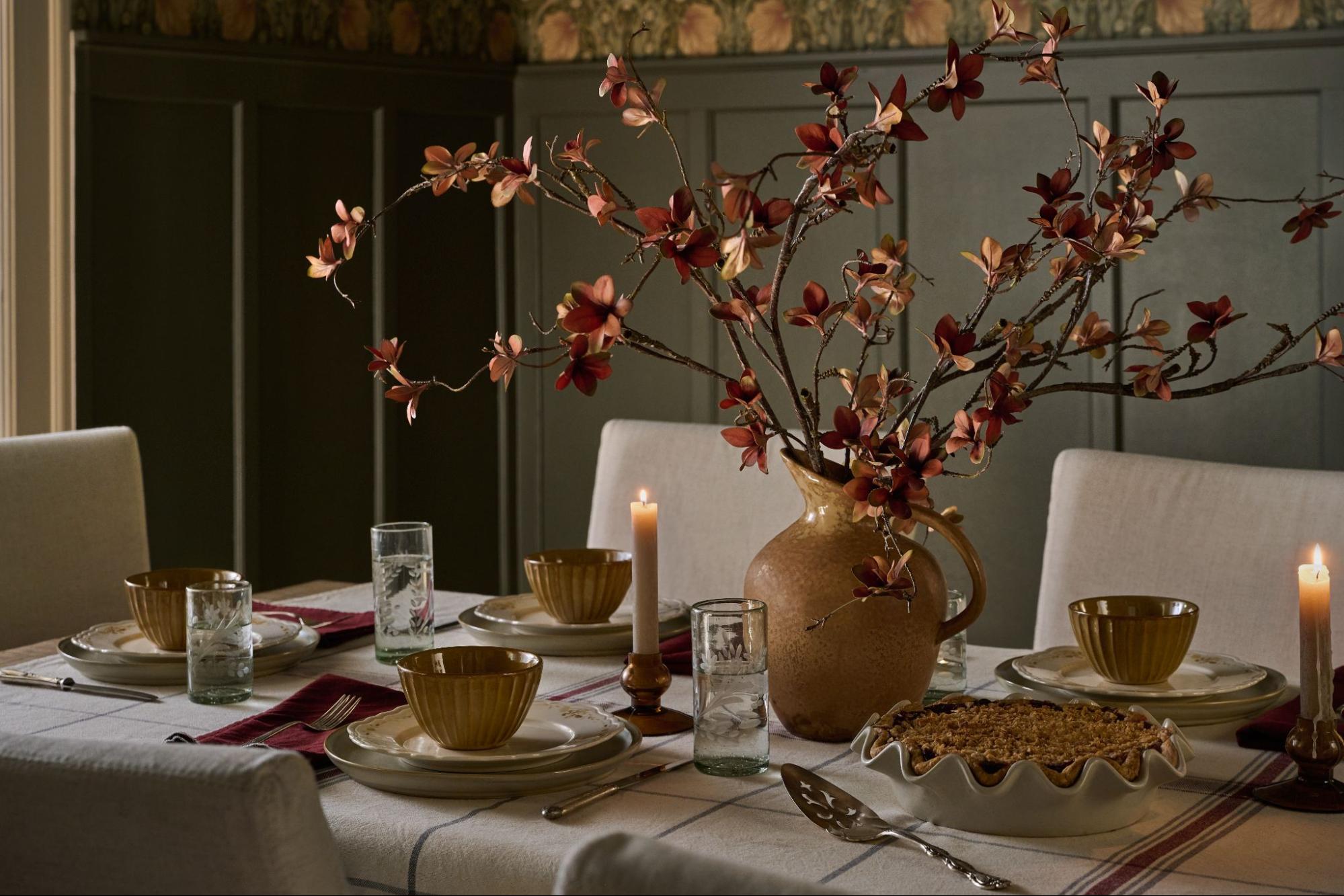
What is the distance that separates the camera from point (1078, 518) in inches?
74.2

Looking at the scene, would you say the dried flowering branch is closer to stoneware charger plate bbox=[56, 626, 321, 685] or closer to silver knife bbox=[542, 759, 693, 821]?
silver knife bbox=[542, 759, 693, 821]

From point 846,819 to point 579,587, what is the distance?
680 mm

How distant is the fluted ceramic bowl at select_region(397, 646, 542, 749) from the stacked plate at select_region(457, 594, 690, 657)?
0.42 meters

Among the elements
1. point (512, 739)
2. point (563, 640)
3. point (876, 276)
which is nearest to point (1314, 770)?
point (876, 276)

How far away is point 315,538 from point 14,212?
1.01 meters

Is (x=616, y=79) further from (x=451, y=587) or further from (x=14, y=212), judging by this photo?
(x=451, y=587)

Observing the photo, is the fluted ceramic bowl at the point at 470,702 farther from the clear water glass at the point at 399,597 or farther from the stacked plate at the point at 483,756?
the clear water glass at the point at 399,597

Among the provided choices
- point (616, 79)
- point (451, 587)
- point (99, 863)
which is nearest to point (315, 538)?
point (451, 587)

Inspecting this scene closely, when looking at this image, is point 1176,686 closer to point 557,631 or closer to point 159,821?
point 557,631

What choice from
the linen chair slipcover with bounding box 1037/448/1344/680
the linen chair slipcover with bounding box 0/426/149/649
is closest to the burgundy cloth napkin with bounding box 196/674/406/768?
the linen chair slipcover with bounding box 0/426/149/649

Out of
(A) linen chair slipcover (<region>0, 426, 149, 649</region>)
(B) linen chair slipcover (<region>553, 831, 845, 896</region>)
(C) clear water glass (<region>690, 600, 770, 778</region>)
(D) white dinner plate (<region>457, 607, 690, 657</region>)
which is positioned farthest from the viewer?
(A) linen chair slipcover (<region>0, 426, 149, 649</region>)

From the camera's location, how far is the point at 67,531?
81.4 inches

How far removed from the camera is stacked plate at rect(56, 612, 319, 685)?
154 cm

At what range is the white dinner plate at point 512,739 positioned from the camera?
1155 millimetres
